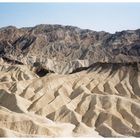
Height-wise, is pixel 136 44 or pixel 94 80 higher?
pixel 94 80

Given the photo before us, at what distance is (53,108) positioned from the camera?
85.3 metres

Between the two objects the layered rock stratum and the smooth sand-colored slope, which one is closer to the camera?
the smooth sand-colored slope

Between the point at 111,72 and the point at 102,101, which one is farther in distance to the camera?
the point at 111,72

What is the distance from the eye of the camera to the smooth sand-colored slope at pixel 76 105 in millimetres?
58688

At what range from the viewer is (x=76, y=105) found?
86.3 meters

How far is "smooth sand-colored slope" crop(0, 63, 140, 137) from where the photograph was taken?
193 ft

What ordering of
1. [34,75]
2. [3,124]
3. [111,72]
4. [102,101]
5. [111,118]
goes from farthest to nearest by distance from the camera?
[34,75], [111,72], [102,101], [111,118], [3,124]

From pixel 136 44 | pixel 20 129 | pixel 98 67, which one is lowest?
pixel 136 44

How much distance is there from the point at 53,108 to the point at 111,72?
27.9 metres

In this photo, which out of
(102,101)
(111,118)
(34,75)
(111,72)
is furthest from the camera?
(34,75)

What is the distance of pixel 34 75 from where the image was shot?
136625mm

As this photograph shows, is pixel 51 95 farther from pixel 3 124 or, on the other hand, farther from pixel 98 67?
pixel 3 124

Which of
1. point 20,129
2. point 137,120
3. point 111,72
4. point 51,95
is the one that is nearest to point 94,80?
point 111,72

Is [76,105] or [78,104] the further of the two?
[78,104]
